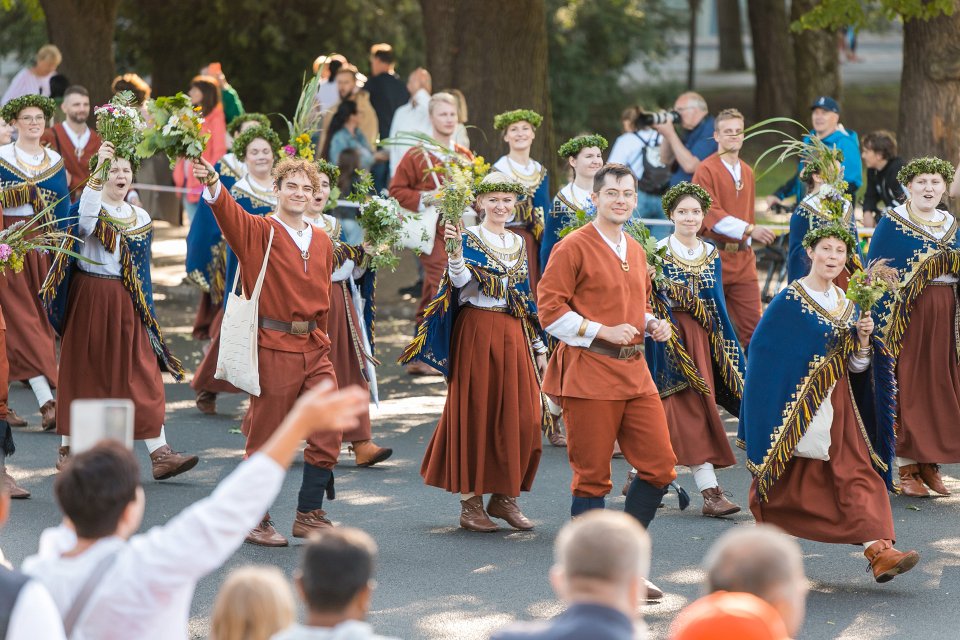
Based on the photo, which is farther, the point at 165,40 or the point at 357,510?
the point at 165,40

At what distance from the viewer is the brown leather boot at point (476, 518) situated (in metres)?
8.21

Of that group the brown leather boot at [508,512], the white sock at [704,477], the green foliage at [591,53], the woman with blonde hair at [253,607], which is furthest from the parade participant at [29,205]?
the green foliage at [591,53]

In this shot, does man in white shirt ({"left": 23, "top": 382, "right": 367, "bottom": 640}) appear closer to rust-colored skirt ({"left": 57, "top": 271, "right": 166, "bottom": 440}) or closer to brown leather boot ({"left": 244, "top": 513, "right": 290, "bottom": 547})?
brown leather boot ({"left": 244, "top": 513, "right": 290, "bottom": 547})

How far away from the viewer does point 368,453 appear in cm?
968

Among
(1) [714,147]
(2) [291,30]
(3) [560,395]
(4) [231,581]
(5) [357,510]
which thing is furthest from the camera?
(2) [291,30]

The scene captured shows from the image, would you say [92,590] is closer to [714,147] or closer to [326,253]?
[326,253]

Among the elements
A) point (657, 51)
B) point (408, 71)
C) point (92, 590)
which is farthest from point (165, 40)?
point (92, 590)

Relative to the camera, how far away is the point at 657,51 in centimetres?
2781

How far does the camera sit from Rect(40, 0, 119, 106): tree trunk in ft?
63.3

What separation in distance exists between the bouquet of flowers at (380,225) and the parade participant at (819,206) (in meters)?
2.73

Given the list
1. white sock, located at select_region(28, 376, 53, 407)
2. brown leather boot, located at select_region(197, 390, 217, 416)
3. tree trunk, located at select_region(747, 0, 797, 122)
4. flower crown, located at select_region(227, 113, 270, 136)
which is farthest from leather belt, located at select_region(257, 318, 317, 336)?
tree trunk, located at select_region(747, 0, 797, 122)

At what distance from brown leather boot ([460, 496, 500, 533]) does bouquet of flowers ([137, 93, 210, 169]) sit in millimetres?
2367

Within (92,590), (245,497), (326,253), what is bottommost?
(92,590)

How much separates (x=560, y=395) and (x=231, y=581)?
3529mm
